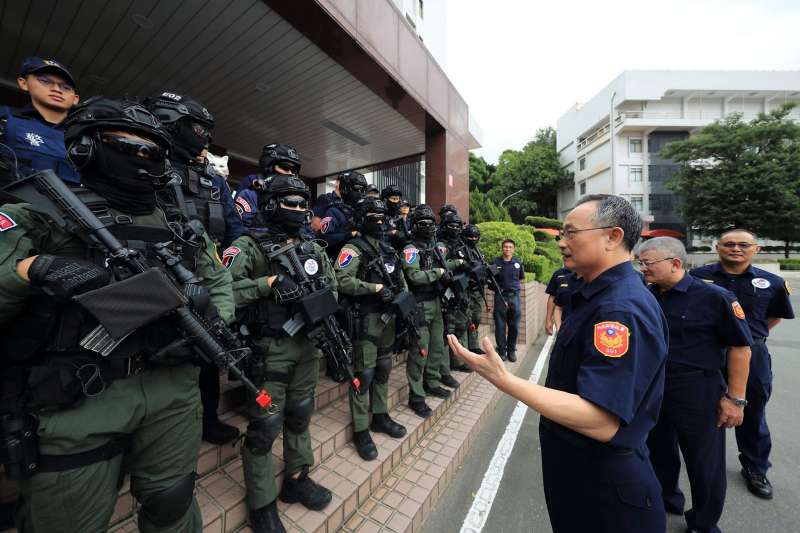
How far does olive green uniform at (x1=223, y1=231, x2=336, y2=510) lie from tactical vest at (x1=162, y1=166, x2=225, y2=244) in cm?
33

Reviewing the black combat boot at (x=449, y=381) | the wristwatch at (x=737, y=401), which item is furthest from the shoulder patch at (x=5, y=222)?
the wristwatch at (x=737, y=401)

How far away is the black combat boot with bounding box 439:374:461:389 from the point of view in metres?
4.57

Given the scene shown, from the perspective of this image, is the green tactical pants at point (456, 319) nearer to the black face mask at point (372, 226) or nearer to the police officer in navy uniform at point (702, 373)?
the black face mask at point (372, 226)

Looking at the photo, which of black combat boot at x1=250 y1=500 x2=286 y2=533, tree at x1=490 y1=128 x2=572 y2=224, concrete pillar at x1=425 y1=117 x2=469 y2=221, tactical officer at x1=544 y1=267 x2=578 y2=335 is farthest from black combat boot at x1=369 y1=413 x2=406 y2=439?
tree at x1=490 y1=128 x2=572 y2=224

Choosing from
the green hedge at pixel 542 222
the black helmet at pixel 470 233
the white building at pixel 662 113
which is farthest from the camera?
the white building at pixel 662 113

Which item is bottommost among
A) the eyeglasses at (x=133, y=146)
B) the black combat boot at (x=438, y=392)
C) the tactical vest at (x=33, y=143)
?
the black combat boot at (x=438, y=392)

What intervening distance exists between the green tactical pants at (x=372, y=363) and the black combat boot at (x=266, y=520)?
1021 mm

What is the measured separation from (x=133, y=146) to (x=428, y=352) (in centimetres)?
381

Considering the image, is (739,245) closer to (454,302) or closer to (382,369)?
(454,302)

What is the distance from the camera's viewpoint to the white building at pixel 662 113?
30.7m

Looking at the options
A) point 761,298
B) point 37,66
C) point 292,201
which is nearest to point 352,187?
point 292,201

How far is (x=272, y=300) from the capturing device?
2447 mm

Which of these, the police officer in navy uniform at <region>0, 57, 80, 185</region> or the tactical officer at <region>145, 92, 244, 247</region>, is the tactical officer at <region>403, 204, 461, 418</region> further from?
the police officer in navy uniform at <region>0, 57, 80, 185</region>

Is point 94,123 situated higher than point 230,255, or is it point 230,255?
point 94,123
